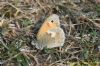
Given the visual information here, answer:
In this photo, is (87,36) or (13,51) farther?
(87,36)

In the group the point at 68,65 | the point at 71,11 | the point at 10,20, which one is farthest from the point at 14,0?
the point at 68,65

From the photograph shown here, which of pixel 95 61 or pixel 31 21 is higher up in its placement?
pixel 31 21

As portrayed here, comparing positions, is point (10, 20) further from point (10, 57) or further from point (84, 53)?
point (84, 53)

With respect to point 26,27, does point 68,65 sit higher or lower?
lower

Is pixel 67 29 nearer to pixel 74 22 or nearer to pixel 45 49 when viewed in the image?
pixel 74 22

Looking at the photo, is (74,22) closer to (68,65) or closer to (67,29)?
(67,29)

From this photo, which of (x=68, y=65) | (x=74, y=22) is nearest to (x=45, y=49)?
(x=68, y=65)

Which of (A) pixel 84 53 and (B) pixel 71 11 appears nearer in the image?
(A) pixel 84 53
